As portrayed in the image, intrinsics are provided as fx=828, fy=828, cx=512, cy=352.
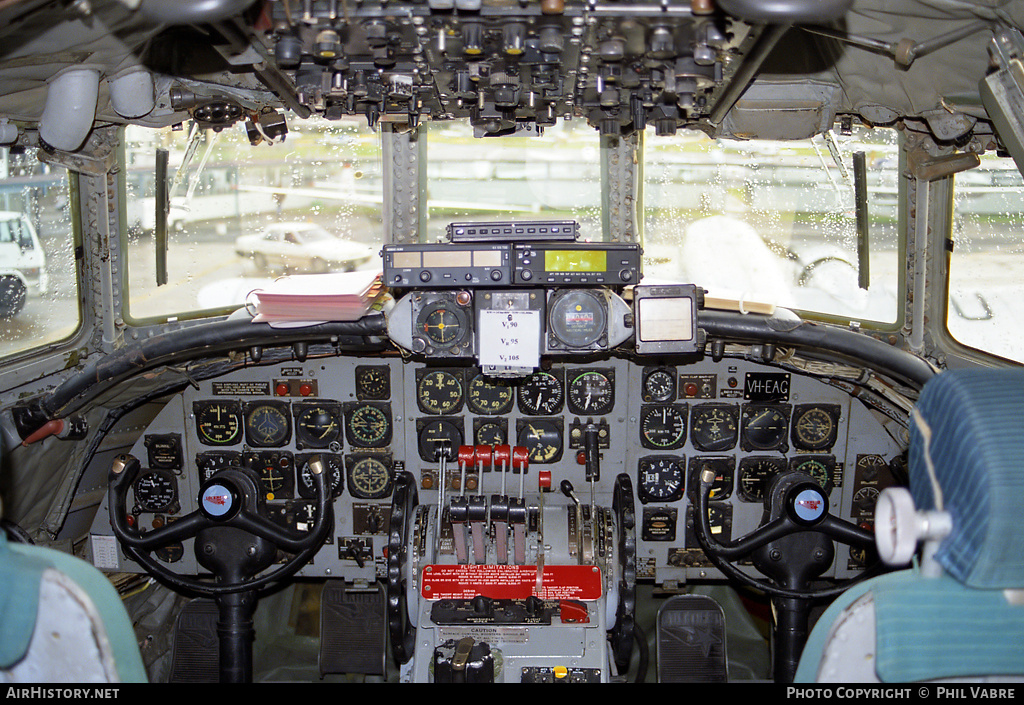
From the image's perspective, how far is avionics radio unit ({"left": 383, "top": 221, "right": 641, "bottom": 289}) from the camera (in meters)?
3.12

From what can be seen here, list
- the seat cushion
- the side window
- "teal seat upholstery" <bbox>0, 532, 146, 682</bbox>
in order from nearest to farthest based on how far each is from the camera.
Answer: the seat cushion < "teal seat upholstery" <bbox>0, 532, 146, 682</bbox> < the side window

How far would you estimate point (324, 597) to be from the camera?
14.1ft

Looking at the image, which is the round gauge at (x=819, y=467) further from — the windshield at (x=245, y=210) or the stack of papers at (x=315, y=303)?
the windshield at (x=245, y=210)

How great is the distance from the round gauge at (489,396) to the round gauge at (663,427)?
634 mm

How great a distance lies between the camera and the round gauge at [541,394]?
3803 mm

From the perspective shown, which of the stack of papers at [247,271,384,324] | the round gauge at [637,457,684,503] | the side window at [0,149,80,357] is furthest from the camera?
the round gauge at [637,457,684,503]

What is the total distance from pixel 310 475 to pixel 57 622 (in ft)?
8.42

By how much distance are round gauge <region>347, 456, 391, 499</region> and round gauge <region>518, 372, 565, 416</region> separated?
0.72m

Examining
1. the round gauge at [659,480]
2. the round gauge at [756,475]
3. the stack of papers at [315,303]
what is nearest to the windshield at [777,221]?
the round gauge at [756,475]

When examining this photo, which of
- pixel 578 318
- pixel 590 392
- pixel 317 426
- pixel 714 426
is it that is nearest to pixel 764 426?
pixel 714 426

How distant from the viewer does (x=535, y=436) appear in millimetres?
3871

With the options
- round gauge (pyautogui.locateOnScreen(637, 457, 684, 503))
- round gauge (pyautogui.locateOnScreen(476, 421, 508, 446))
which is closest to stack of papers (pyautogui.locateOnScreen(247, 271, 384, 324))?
round gauge (pyautogui.locateOnScreen(476, 421, 508, 446))

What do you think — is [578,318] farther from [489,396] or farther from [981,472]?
[981,472]

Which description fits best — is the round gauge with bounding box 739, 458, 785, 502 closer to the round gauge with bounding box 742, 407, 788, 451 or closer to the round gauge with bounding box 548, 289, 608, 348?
the round gauge with bounding box 742, 407, 788, 451
